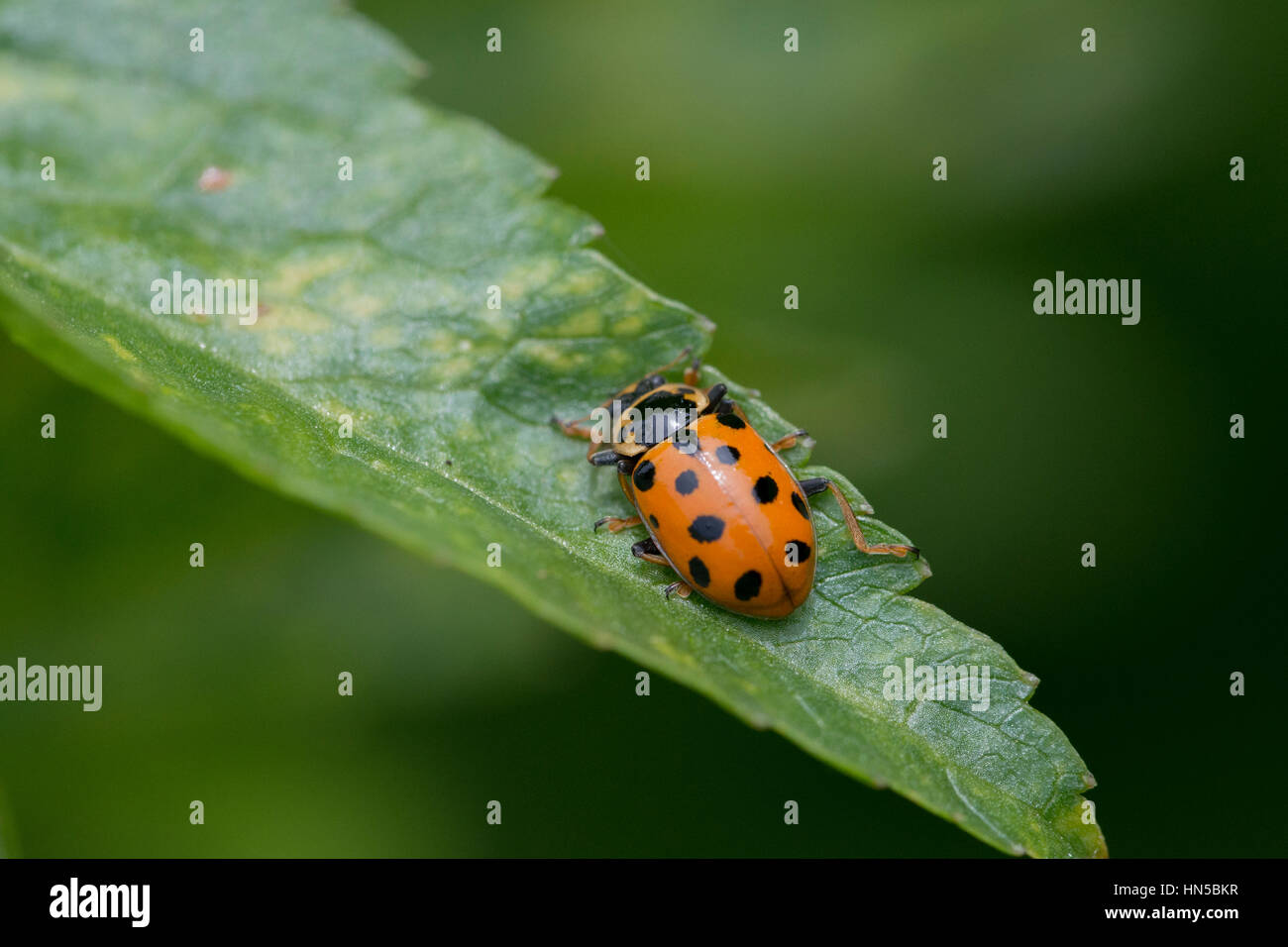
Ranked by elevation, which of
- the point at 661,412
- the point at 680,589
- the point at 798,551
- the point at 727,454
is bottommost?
the point at 680,589

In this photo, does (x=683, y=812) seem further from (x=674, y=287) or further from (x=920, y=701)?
(x=674, y=287)

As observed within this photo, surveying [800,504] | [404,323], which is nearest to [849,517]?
[800,504]

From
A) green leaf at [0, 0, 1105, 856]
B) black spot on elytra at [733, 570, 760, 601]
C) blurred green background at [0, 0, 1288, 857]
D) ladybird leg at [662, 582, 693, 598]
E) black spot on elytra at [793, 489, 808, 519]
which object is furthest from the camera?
blurred green background at [0, 0, 1288, 857]

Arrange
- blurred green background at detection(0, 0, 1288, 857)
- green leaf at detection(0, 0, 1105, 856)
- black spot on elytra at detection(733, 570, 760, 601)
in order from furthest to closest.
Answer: blurred green background at detection(0, 0, 1288, 857), black spot on elytra at detection(733, 570, 760, 601), green leaf at detection(0, 0, 1105, 856)

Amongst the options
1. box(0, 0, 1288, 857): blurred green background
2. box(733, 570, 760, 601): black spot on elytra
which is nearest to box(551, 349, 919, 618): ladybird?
box(733, 570, 760, 601): black spot on elytra

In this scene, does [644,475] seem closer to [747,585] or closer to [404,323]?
[747,585]

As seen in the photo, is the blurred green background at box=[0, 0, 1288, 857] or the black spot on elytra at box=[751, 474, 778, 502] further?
the blurred green background at box=[0, 0, 1288, 857]

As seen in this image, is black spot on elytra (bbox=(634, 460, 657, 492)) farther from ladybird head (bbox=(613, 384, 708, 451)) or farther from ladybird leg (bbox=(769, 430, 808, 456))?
ladybird leg (bbox=(769, 430, 808, 456))

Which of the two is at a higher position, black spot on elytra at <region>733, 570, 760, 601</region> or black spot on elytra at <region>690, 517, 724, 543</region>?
black spot on elytra at <region>690, 517, 724, 543</region>
